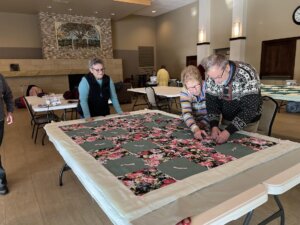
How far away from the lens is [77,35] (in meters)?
9.31

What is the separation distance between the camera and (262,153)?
119 centimetres

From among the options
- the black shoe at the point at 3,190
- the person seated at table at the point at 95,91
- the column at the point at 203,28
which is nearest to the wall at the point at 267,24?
the column at the point at 203,28

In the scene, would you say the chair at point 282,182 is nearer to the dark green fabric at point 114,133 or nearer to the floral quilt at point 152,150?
the floral quilt at point 152,150

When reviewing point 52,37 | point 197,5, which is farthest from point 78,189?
point 197,5

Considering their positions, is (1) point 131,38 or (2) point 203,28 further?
(1) point 131,38

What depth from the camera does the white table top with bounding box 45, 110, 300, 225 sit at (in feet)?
2.46

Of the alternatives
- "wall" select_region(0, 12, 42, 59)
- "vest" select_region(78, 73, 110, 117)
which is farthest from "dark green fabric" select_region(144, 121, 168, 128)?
"wall" select_region(0, 12, 42, 59)

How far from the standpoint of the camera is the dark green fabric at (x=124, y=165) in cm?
104

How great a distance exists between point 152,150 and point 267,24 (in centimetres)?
752

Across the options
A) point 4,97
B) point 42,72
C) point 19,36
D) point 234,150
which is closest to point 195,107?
point 234,150

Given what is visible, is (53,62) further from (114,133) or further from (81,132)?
(114,133)

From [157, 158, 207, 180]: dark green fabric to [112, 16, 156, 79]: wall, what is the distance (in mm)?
10470

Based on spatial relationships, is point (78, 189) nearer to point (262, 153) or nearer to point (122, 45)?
point (262, 153)

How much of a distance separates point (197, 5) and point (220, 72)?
9085 millimetres
